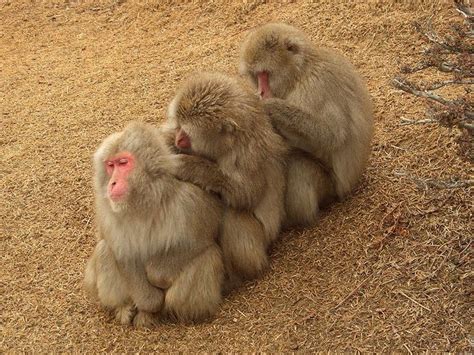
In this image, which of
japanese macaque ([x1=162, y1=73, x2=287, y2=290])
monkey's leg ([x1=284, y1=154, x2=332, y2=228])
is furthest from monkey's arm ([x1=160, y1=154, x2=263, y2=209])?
monkey's leg ([x1=284, y1=154, x2=332, y2=228])

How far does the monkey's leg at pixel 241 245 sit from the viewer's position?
175 inches

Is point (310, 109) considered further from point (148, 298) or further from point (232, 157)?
point (148, 298)

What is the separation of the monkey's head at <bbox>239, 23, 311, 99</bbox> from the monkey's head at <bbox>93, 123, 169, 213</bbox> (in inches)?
42.5

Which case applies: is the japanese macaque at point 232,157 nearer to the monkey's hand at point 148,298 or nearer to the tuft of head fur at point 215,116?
the tuft of head fur at point 215,116

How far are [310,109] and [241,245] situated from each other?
1.03 m

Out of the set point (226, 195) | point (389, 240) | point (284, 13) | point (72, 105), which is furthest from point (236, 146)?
point (284, 13)

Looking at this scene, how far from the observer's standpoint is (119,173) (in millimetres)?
4027

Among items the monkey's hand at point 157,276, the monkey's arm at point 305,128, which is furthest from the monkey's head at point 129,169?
the monkey's arm at point 305,128

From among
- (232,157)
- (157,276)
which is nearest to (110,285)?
(157,276)

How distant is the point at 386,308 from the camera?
13.8 feet

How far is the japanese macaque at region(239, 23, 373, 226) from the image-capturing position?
4801mm

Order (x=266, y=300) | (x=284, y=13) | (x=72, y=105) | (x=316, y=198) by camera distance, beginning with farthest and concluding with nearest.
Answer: (x=284, y=13), (x=72, y=105), (x=316, y=198), (x=266, y=300)

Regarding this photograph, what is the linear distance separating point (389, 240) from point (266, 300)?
88cm

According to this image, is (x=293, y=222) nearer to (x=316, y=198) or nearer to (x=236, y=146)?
(x=316, y=198)
